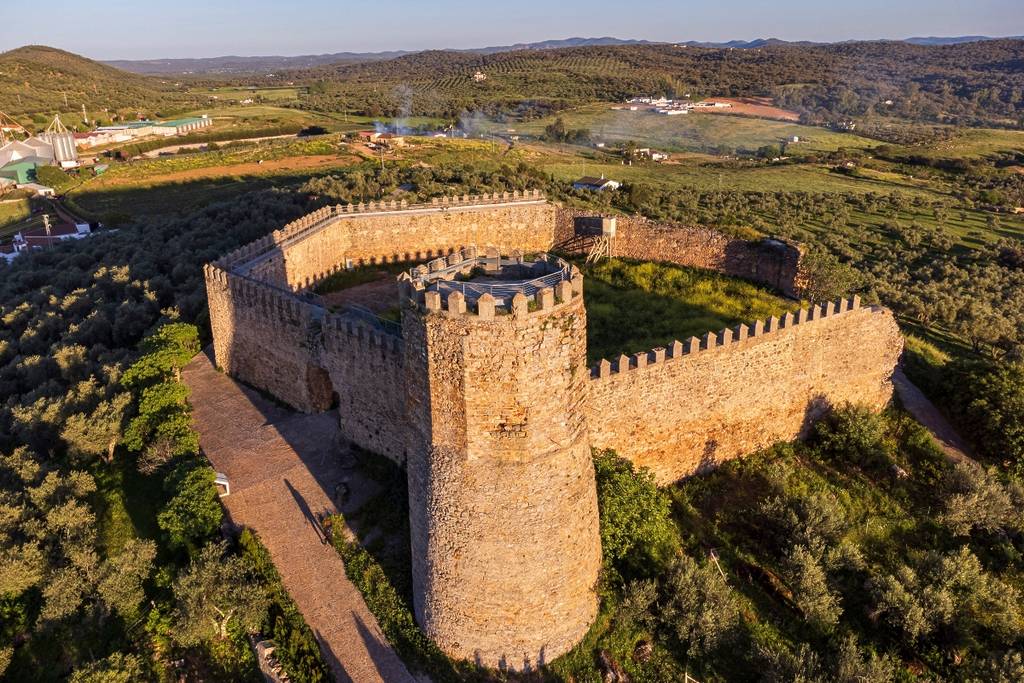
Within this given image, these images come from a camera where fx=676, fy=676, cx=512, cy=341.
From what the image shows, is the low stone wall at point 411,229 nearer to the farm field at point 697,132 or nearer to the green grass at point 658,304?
the green grass at point 658,304

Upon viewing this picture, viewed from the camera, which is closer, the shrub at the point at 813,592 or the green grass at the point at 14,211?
the shrub at the point at 813,592

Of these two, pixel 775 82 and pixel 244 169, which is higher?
pixel 775 82

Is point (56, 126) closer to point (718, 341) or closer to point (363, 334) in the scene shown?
point (363, 334)

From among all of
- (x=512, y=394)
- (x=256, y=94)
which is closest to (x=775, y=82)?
(x=512, y=394)

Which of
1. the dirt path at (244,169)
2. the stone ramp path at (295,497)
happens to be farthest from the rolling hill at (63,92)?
the stone ramp path at (295,497)

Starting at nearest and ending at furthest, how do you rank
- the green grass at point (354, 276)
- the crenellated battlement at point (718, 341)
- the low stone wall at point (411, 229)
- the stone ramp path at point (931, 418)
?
the crenellated battlement at point (718, 341) → the stone ramp path at point (931, 418) → the green grass at point (354, 276) → the low stone wall at point (411, 229)

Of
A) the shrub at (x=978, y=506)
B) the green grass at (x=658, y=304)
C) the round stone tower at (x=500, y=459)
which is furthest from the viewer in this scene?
the green grass at (x=658, y=304)

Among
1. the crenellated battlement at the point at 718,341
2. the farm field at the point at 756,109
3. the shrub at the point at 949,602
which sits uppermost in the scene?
the farm field at the point at 756,109
